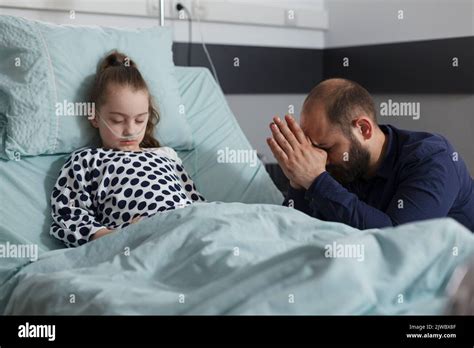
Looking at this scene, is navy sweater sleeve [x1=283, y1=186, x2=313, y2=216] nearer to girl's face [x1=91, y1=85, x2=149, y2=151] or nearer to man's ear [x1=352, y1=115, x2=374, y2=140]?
man's ear [x1=352, y1=115, x2=374, y2=140]

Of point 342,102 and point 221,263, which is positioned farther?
point 342,102

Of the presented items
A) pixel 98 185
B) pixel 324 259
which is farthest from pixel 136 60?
pixel 324 259

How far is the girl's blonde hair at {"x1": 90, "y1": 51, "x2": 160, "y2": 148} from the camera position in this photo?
7.14 feet

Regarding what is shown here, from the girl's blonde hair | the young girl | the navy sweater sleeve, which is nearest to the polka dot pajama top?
the young girl

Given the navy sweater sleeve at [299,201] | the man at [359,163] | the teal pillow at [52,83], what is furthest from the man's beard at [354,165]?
the teal pillow at [52,83]

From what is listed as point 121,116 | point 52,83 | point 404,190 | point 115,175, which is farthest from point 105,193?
point 404,190

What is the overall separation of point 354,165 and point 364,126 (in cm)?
11

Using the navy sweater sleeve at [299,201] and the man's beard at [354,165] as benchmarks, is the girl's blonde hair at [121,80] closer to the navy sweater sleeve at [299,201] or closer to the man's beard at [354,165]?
the navy sweater sleeve at [299,201]

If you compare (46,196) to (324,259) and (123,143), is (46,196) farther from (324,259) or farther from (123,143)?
(324,259)

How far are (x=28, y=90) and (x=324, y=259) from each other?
3.67 ft

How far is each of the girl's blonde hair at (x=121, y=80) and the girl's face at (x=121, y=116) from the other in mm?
18

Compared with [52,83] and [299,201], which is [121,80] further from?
[299,201]

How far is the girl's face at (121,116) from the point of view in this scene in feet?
7.09

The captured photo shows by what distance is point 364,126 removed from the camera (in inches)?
83.3
